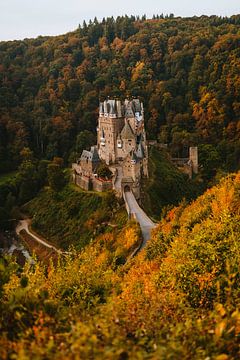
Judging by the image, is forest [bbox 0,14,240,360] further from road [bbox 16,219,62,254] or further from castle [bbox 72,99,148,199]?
castle [bbox 72,99,148,199]

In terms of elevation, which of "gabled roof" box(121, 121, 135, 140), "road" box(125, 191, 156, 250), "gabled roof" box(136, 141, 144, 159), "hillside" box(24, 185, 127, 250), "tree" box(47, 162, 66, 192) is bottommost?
"hillside" box(24, 185, 127, 250)

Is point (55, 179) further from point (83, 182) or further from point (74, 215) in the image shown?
point (74, 215)

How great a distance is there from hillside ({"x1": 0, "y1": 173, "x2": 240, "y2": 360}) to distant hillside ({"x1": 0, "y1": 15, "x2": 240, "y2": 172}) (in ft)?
173

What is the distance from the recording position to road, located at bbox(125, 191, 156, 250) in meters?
38.6

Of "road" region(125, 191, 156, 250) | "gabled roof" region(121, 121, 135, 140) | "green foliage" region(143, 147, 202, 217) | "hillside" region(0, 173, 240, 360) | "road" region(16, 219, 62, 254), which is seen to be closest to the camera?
"hillside" region(0, 173, 240, 360)

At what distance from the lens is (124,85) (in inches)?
3519

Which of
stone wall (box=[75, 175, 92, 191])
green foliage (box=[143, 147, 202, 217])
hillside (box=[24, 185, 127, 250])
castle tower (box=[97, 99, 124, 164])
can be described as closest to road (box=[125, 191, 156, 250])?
hillside (box=[24, 185, 127, 250])

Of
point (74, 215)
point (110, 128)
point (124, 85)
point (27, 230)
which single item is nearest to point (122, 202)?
point (74, 215)

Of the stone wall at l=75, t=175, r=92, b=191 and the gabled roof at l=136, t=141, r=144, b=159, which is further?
the stone wall at l=75, t=175, r=92, b=191

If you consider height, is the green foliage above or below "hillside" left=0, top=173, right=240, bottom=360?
below

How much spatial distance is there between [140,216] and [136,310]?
3122cm

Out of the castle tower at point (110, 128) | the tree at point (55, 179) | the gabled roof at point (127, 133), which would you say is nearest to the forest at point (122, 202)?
the tree at point (55, 179)

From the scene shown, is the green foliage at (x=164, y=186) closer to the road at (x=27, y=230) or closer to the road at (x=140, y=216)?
the road at (x=140, y=216)

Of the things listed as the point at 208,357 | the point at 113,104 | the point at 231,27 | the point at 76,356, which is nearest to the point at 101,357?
the point at 76,356
